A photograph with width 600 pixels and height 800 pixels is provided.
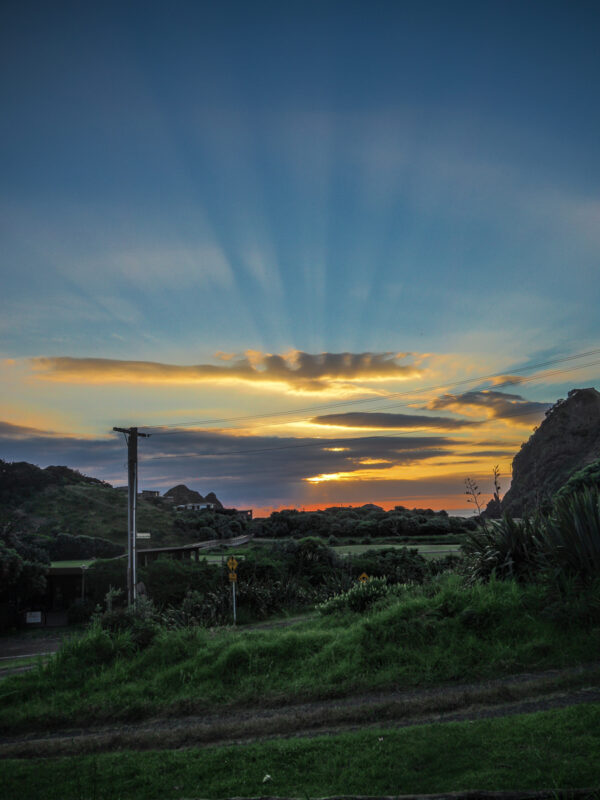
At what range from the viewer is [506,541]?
12.2m

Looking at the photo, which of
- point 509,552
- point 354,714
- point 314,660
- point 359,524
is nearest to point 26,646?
point 314,660

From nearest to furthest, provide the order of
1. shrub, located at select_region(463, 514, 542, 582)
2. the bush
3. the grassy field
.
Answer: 1. shrub, located at select_region(463, 514, 542, 582)
2. the bush
3. the grassy field

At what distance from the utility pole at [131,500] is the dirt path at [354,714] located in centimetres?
1155

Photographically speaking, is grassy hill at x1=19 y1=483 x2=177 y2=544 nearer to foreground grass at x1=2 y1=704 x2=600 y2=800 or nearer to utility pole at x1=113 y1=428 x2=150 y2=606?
utility pole at x1=113 y1=428 x2=150 y2=606

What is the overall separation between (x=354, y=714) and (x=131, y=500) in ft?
45.5

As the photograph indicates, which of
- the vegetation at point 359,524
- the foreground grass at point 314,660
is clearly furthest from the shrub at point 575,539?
the vegetation at point 359,524

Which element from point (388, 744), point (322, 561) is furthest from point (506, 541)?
point (322, 561)

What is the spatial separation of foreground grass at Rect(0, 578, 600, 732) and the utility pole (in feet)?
28.3

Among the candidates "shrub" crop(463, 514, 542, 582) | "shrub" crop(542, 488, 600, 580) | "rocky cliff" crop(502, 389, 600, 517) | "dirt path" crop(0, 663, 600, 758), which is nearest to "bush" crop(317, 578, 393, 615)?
"shrub" crop(463, 514, 542, 582)

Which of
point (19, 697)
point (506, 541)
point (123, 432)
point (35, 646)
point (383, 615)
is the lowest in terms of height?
point (35, 646)

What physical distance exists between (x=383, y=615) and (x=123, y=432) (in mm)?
13433

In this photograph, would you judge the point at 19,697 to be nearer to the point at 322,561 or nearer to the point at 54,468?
the point at 322,561

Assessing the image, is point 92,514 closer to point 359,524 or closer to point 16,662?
point 359,524

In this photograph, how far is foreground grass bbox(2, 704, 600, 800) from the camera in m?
5.37
